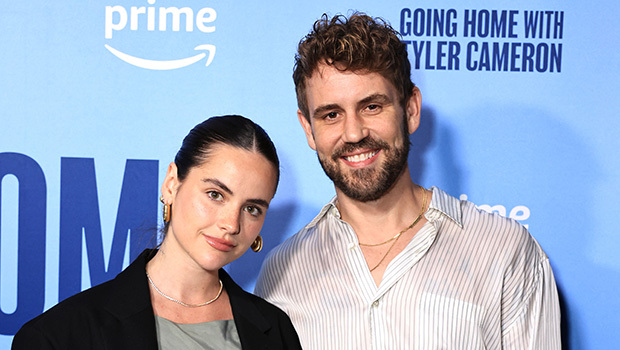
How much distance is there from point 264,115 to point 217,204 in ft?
2.16

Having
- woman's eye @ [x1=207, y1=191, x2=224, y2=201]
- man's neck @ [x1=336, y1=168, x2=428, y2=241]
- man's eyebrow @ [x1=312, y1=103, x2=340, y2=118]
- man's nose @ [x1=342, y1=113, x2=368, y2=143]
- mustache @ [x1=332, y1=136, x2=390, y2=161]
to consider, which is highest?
man's eyebrow @ [x1=312, y1=103, x2=340, y2=118]

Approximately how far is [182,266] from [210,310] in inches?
5.6

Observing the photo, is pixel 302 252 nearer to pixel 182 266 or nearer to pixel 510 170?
pixel 182 266

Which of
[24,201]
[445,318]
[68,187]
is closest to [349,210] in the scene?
[445,318]

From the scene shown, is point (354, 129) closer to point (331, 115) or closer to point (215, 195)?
point (331, 115)

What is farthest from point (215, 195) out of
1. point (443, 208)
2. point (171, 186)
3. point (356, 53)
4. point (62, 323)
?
point (443, 208)

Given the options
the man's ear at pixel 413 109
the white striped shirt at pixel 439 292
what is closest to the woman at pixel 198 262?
the white striped shirt at pixel 439 292

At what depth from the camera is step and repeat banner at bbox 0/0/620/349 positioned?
218 cm

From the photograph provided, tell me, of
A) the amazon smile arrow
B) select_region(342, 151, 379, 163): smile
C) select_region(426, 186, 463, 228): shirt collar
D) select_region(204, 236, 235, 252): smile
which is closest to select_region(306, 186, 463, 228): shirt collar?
select_region(426, 186, 463, 228): shirt collar

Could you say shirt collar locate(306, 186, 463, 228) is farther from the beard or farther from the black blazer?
the black blazer

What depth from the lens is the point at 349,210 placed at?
6.35 ft

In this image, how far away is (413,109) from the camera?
1.96 meters

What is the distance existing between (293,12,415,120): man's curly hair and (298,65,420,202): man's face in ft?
0.08

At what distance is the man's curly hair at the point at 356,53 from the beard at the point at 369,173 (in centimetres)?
15
